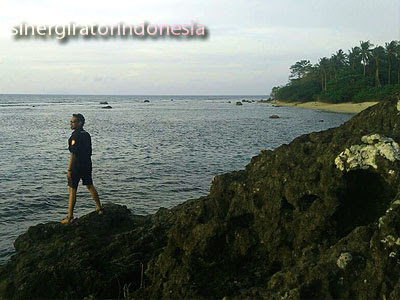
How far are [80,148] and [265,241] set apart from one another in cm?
410

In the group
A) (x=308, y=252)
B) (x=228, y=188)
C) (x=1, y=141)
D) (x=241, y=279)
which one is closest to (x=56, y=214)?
(x=228, y=188)

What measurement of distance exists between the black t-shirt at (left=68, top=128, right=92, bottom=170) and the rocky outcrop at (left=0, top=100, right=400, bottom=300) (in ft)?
6.18

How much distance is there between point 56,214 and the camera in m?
9.28

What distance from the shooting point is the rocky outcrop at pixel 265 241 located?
11.1 feet

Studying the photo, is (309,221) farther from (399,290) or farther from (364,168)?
(399,290)

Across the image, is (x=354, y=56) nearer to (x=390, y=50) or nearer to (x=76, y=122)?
(x=390, y=50)

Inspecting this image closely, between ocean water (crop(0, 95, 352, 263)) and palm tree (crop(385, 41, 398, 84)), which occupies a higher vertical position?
palm tree (crop(385, 41, 398, 84))

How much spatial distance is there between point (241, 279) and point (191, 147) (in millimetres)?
18866

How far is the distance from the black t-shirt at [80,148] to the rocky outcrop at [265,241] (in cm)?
189

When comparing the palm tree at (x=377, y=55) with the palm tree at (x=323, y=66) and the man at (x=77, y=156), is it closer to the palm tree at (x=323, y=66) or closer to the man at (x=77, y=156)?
the palm tree at (x=323, y=66)

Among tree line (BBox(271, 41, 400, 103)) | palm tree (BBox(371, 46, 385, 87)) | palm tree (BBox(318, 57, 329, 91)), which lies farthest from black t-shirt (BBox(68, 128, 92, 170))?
palm tree (BBox(318, 57, 329, 91))

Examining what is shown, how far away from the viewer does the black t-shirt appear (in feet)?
22.7

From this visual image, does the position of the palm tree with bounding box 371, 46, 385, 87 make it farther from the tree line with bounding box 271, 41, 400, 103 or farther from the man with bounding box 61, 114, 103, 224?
the man with bounding box 61, 114, 103, 224

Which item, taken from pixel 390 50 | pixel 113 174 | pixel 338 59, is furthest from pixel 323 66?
pixel 113 174
